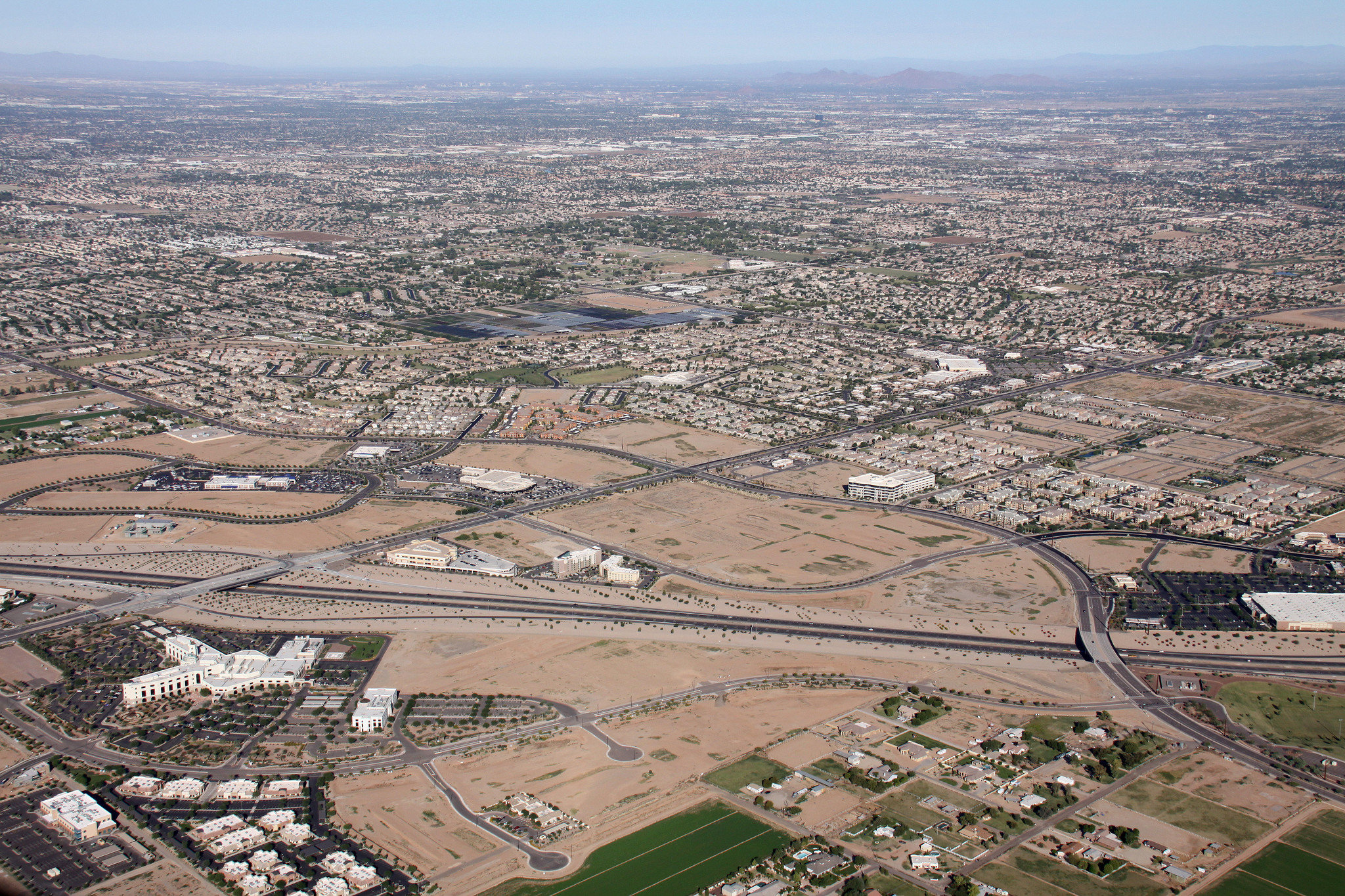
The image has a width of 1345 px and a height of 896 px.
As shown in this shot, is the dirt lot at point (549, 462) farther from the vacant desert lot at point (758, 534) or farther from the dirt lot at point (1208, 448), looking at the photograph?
the dirt lot at point (1208, 448)

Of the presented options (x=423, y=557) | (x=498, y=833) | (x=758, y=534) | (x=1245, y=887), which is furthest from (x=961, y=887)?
(x=423, y=557)

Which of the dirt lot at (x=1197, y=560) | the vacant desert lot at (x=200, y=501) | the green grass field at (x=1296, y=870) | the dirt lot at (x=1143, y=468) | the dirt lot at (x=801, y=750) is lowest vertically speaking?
the green grass field at (x=1296, y=870)

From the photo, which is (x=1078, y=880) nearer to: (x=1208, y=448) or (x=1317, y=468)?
(x=1317, y=468)

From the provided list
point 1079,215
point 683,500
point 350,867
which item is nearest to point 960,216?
point 1079,215

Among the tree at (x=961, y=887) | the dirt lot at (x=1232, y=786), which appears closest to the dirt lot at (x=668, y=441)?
the dirt lot at (x=1232, y=786)

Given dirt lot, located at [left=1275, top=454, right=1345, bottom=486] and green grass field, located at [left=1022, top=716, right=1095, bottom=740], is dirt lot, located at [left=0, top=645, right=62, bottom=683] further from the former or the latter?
dirt lot, located at [left=1275, top=454, right=1345, bottom=486]

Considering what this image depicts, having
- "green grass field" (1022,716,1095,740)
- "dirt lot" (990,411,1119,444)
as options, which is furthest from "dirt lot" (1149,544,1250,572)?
"dirt lot" (990,411,1119,444)
